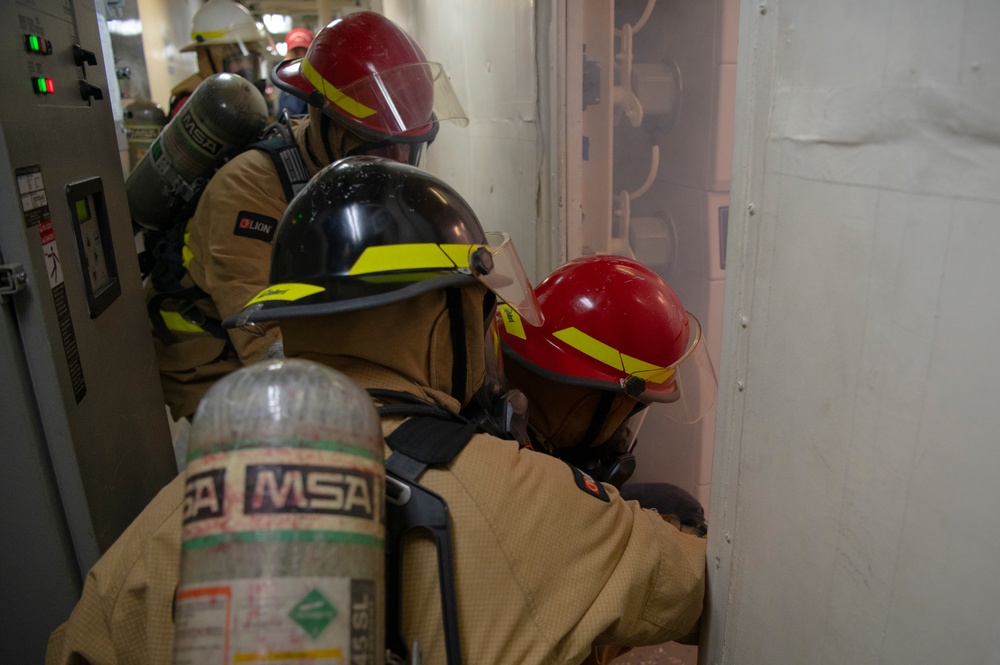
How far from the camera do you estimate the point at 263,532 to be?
2.23ft

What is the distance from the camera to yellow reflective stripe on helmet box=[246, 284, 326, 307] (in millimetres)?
1114

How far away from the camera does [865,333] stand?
80 cm

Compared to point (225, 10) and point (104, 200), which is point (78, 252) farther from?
point (225, 10)

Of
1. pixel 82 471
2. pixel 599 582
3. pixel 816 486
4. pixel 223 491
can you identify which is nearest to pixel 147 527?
pixel 223 491

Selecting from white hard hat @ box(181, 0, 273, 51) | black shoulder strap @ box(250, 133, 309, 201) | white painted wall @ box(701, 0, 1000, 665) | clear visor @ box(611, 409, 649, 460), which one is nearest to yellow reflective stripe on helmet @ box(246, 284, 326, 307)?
white painted wall @ box(701, 0, 1000, 665)

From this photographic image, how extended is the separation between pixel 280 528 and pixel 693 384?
1.37 m

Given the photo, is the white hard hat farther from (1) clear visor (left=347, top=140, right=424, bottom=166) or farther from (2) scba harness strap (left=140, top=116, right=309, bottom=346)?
(1) clear visor (left=347, top=140, right=424, bottom=166)

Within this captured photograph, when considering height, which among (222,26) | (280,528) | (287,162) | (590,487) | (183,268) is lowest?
(590,487)

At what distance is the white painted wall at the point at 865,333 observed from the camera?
66cm

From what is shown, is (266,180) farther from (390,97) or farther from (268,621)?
(268,621)

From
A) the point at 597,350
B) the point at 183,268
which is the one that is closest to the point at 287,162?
the point at 183,268

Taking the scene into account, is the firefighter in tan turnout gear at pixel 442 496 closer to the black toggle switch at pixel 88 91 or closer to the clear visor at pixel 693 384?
the clear visor at pixel 693 384

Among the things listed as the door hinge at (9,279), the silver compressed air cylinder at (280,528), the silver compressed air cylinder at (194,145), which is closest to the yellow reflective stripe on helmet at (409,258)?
the silver compressed air cylinder at (280,528)

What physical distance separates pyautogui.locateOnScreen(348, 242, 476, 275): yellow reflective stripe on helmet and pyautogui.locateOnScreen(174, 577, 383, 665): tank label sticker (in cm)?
56
